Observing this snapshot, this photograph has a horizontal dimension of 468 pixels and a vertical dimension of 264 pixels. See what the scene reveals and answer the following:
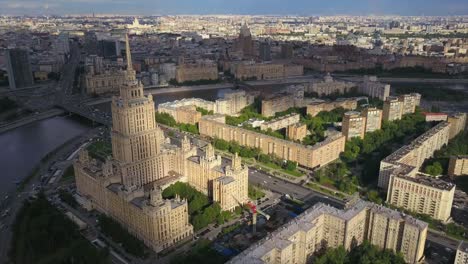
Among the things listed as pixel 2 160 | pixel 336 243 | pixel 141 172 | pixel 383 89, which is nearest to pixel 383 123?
pixel 383 89

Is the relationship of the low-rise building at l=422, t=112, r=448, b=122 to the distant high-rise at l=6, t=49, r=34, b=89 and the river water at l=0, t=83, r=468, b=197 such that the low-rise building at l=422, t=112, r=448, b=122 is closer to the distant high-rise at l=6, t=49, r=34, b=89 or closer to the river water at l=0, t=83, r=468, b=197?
the river water at l=0, t=83, r=468, b=197

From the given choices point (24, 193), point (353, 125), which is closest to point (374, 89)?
point (353, 125)

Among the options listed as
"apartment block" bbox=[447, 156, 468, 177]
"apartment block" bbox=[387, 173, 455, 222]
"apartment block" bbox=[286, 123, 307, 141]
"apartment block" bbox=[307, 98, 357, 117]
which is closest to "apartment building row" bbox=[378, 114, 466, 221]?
"apartment block" bbox=[387, 173, 455, 222]

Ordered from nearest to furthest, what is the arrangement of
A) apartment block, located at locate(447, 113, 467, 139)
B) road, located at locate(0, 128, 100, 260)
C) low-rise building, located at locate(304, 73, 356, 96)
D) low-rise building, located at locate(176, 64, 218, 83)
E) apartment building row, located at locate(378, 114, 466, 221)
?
road, located at locate(0, 128, 100, 260)
apartment building row, located at locate(378, 114, 466, 221)
apartment block, located at locate(447, 113, 467, 139)
low-rise building, located at locate(304, 73, 356, 96)
low-rise building, located at locate(176, 64, 218, 83)

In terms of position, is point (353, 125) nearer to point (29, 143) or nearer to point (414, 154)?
point (414, 154)

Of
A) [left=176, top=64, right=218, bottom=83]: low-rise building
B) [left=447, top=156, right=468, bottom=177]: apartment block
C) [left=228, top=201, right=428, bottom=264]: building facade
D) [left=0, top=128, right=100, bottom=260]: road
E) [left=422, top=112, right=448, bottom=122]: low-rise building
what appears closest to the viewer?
[left=228, top=201, right=428, bottom=264]: building facade
